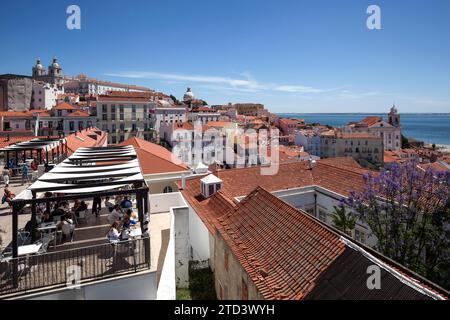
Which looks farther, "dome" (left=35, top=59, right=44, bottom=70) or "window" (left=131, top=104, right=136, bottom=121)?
"dome" (left=35, top=59, right=44, bottom=70)

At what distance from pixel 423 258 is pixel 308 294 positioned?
29.6ft

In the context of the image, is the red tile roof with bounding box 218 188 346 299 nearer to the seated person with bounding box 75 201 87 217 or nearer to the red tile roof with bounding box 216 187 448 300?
the red tile roof with bounding box 216 187 448 300

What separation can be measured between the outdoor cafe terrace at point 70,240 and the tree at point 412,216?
36.4 ft

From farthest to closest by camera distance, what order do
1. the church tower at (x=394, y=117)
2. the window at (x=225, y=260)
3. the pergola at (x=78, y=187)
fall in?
the church tower at (x=394, y=117), the window at (x=225, y=260), the pergola at (x=78, y=187)

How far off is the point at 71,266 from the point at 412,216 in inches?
545

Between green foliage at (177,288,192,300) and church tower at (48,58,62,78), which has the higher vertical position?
church tower at (48,58,62,78)

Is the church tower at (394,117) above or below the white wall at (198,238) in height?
above

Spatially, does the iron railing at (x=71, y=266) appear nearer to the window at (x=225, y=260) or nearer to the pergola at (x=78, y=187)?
the pergola at (x=78, y=187)

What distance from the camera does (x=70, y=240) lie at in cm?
911

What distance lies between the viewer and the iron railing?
22.0ft

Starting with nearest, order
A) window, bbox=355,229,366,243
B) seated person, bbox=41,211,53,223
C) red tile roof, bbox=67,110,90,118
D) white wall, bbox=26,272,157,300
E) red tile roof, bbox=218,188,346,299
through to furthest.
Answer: white wall, bbox=26,272,157,300
red tile roof, bbox=218,188,346,299
seated person, bbox=41,211,53,223
window, bbox=355,229,366,243
red tile roof, bbox=67,110,90,118

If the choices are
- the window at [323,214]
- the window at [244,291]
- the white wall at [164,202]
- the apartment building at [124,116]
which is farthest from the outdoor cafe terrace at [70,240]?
the apartment building at [124,116]

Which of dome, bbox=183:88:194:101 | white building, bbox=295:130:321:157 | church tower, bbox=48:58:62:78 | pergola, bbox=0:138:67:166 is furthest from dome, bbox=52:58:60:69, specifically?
pergola, bbox=0:138:67:166

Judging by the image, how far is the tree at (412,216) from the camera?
1244cm
